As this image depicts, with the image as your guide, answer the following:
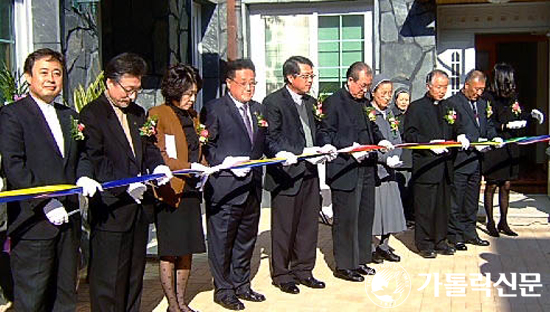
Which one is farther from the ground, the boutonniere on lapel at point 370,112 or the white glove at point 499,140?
the boutonniere on lapel at point 370,112

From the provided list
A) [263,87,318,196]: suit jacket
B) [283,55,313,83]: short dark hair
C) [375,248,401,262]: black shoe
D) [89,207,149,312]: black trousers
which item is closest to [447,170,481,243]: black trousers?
[375,248,401,262]: black shoe

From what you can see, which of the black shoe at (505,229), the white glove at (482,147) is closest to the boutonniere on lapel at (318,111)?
the white glove at (482,147)

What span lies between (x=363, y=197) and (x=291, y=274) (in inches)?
39.3

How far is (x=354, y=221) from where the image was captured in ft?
22.3

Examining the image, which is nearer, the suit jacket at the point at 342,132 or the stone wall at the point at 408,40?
the suit jacket at the point at 342,132

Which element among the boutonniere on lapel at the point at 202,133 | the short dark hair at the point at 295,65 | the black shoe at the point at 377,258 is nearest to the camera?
the boutonniere on lapel at the point at 202,133

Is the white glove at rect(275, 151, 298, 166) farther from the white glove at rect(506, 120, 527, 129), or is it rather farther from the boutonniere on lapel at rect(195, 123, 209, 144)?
the white glove at rect(506, 120, 527, 129)

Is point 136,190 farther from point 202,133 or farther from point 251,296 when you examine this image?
point 251,296

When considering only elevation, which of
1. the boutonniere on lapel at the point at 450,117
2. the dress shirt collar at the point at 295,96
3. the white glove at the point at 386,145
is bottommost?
the white glove at the point at 386,145

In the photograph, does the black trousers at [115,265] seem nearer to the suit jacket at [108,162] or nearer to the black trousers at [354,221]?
the suit jacket at [108,162]

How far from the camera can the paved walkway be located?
6.02 metres

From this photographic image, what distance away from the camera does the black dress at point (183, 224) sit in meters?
5.43

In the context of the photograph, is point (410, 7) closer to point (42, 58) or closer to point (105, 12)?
point (105, 12)

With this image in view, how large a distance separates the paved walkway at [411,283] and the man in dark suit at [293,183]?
8.5 inches
